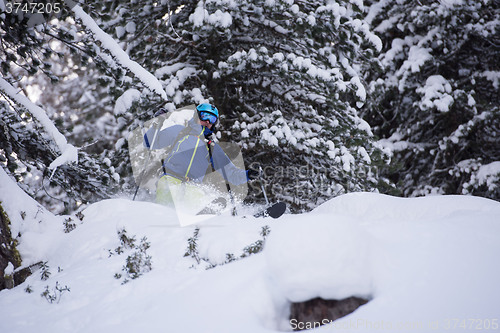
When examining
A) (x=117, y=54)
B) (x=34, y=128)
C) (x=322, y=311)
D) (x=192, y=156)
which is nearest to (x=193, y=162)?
(x=192, y=156)

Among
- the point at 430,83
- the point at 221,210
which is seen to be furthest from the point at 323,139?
the point at 430,83

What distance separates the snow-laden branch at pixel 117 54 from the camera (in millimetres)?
5051

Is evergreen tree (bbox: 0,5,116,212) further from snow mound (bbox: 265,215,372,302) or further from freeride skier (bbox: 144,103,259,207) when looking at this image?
snow mound (bbox: 265,215,372,302)

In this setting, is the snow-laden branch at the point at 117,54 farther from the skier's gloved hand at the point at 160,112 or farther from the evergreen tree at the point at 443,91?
the evergreen tree at the point at 443,91

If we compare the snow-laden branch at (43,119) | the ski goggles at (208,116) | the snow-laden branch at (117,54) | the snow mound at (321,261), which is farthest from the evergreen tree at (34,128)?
the snow mound at (321,261)

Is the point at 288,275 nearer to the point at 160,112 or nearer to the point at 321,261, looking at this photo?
the point at 321,261

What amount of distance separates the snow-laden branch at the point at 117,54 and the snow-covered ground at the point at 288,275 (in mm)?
2090

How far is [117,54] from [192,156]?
2.01 meters

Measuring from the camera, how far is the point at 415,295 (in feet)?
8.04

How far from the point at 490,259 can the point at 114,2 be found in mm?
8373

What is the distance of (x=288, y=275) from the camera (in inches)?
101

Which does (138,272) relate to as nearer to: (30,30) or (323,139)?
(30,30)

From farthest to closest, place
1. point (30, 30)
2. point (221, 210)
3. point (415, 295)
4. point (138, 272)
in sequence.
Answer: point (221, 210) < point (30, 30) < point (138, 272) < point (415, 295)

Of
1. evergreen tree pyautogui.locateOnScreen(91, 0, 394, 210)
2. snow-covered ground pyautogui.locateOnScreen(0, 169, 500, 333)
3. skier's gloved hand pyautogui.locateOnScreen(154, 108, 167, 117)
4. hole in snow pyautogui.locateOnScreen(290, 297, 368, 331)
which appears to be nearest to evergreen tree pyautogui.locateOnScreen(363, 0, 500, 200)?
evergreen tree pyautogui.locateOnScreen(91, 0, 394, 210)
